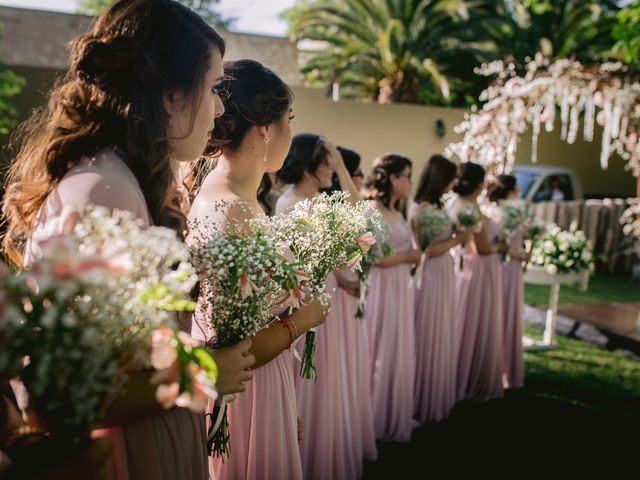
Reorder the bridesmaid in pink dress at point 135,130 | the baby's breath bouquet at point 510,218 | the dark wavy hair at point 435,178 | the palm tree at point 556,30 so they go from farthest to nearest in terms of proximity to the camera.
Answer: the palm tree at point 556,30
the baby's breath bouquet at point 510,218
the dark wavy hair at point 435,178
the bridesmaid in pink dress at point 135,130

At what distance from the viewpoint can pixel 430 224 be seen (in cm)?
502

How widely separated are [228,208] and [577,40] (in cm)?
2160

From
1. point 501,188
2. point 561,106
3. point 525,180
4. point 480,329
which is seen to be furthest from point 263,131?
point 525,180

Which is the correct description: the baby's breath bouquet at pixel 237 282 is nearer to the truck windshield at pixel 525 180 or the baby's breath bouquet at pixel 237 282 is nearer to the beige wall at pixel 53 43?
the truck windshield at pixel 525 180

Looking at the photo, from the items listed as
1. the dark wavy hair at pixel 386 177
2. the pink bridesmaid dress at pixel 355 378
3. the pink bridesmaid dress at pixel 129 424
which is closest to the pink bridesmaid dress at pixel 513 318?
the dark wavy hair at pixel 386 177

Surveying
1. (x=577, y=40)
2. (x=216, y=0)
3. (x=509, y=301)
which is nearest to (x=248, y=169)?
(x=509, y=301)

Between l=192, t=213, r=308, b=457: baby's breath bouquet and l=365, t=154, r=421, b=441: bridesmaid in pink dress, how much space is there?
2.82 meters

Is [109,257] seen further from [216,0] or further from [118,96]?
[216,0]

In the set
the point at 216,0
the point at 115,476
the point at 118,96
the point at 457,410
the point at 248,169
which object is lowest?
the point at 457,410

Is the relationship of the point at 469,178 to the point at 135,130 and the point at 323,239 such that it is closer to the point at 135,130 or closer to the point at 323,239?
the point at 323,239

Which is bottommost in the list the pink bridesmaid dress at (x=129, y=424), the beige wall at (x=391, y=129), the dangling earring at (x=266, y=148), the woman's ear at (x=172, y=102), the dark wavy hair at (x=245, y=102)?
the pink bridesmaid dress at (x=129, y=424)

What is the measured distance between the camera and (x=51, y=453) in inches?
46.9

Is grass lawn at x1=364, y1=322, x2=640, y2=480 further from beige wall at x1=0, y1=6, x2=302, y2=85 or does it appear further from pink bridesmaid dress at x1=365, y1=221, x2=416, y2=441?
beige wall at x1=0, y1=6, x2=302, y2=85

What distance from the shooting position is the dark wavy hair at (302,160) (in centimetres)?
412
